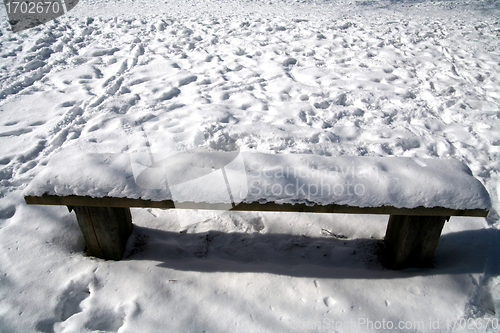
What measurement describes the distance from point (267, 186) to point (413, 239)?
96 centimetres

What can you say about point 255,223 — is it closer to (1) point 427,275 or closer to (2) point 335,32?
(1) point 427,275


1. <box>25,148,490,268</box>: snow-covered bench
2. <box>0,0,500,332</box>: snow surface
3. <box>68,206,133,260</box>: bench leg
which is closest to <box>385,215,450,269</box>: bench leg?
<box>25,148,490,268</box>: snow-covered bench

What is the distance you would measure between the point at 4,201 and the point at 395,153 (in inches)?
132

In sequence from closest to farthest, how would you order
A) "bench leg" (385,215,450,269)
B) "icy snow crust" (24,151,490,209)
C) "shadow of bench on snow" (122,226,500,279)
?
"icy snow crust" (24,151,490,209), "bench leg" (385,215,450,269), "shadow of bench on snow" (122,226,500,279)

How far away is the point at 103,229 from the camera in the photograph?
1915 mm

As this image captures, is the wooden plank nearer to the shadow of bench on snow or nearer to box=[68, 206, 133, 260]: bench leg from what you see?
box=[68, 206, 133, 260]: bench leg

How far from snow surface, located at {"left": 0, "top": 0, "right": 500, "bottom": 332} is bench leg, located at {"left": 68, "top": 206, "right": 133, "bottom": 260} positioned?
70 millimetres

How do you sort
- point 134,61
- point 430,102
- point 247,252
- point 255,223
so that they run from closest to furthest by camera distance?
point 247,252 → point 255,223 → point 430,102 → point 134,61

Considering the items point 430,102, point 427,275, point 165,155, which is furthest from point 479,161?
point 165,155

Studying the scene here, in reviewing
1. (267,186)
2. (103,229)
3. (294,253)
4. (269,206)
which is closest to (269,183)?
(267,186)

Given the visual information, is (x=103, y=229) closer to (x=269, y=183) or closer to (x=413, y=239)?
(x=269, y=183)

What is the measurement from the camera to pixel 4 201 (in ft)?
8.01

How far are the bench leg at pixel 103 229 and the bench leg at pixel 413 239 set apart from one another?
1741mm

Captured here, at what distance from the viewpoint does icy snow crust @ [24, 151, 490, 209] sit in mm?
1655
